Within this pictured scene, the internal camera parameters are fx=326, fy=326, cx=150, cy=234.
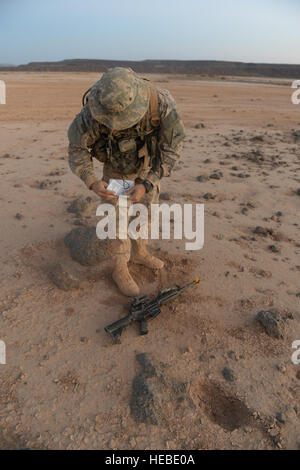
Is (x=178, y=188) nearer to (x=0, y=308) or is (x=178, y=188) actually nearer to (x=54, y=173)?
(x=54, y=173)

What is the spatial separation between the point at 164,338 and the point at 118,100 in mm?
1563

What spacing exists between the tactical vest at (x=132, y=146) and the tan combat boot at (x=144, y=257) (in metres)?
0.63

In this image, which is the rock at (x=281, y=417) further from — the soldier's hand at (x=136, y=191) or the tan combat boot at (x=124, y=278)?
the soldier's hand at (x=136, y=191)

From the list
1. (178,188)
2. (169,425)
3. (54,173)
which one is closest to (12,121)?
(54,173)

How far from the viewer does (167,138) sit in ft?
7.47

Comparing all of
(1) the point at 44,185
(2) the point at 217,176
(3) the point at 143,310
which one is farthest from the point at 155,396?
(2) the point at 217,176

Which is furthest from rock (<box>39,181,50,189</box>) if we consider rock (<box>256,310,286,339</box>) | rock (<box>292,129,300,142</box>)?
rock (<box>292,129,300,142</box>)

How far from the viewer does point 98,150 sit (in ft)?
7.95

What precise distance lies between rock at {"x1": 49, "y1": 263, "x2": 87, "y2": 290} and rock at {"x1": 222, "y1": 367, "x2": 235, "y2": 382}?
1.28 metres

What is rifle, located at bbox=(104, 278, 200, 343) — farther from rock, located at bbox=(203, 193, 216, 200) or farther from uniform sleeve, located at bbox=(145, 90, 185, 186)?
rock, located at bbox=(203, 193, 216, 200)

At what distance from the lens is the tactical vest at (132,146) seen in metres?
2.21

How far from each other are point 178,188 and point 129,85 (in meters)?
2.71

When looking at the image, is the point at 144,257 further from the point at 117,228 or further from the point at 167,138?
the point at 167,138

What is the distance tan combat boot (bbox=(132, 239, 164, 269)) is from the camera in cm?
289
